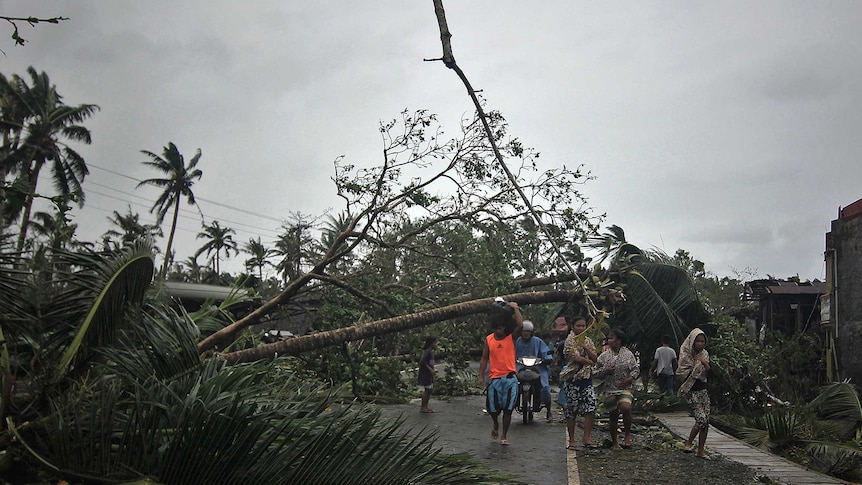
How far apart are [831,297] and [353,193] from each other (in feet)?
31.3

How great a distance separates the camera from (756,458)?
9.38m

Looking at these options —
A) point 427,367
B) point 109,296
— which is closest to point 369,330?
point 427,367

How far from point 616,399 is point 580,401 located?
45 cm

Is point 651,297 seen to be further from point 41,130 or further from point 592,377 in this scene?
point 41,130

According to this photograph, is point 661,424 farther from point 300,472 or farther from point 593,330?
point 300,472

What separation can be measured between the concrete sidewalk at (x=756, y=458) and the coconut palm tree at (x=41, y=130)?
1082 inches

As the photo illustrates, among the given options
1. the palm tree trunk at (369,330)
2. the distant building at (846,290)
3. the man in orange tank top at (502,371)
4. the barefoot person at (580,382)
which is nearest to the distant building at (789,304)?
the distant building at (846,290)

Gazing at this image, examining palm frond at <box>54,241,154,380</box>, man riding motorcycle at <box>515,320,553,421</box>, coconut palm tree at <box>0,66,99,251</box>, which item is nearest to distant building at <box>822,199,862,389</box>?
man riding motorcycle at <box>515,320,553,421</box>

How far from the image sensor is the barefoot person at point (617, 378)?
9.80 metres

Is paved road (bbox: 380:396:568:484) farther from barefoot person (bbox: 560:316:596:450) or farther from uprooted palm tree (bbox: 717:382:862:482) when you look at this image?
uprooted palm tree (bbox: 717:382:862:482)

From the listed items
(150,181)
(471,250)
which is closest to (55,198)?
(471,250)

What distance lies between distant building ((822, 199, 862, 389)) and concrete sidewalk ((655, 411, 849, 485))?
3.95 meters

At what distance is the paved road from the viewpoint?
834 cm

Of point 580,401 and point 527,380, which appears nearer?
point 580,401
